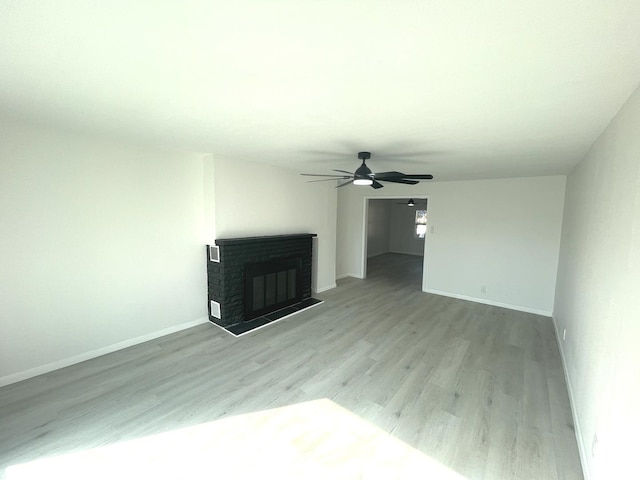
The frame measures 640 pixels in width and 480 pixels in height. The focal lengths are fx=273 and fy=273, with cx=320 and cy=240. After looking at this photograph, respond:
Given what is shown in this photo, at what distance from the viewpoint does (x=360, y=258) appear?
6664mm

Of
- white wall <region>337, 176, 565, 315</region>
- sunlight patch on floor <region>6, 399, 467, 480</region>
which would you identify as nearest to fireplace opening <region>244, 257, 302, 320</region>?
sunlight patch on floor <region>6, 399, 467, 480</region>

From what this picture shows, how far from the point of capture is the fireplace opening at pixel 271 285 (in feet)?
13.1

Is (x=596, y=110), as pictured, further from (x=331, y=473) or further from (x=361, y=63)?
(x=331, y=473)

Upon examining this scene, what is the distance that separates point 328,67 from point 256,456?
239cm

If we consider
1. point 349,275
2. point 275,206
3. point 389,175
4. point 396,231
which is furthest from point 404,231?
point 389,175

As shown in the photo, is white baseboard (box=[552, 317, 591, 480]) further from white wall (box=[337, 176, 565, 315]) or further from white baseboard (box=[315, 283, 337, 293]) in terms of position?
white baseboard (box=[315, 283, 337, 293])

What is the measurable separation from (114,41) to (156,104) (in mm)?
743

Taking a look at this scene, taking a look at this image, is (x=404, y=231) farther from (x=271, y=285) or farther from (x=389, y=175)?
(x=389, y=175)

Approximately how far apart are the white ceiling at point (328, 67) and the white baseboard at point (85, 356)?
2293 millimetres

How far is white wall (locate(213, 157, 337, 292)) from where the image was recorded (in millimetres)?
3771

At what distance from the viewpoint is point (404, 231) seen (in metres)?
10.5

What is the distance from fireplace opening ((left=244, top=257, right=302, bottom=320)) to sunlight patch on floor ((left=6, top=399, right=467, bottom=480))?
2013 millimetres

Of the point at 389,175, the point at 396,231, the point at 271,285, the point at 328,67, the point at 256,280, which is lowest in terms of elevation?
the point at 271,285

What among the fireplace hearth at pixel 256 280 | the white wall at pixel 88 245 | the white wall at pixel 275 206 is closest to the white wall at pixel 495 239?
the white wall at pixel 275 206
